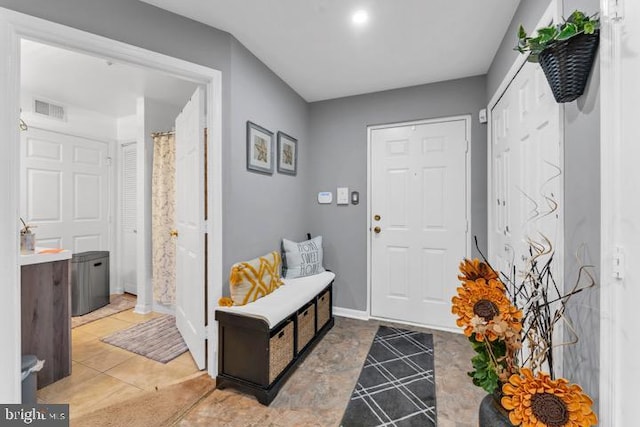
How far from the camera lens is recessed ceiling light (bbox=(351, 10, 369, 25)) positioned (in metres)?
1.79

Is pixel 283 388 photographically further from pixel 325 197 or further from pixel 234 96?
pixel 234 96

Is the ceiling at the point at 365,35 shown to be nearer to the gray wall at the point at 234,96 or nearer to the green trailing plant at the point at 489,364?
the gray wall at the point at 234,96

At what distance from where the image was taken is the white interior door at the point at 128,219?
378 centimetres

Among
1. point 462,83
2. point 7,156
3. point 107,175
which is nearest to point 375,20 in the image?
point 462,83

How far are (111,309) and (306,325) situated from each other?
2.52 meters

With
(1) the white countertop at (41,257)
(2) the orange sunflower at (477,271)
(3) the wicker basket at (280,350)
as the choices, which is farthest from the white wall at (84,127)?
(2) the orange sunflower at (477,271)

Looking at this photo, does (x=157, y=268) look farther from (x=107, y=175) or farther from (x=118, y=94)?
(x=118, y=94)

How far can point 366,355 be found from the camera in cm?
227

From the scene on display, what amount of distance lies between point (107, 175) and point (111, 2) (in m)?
2.92

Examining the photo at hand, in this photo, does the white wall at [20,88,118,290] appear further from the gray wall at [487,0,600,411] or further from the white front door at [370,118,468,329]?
the gray wall at [487,0,600,411]

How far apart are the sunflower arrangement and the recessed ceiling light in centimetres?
164
